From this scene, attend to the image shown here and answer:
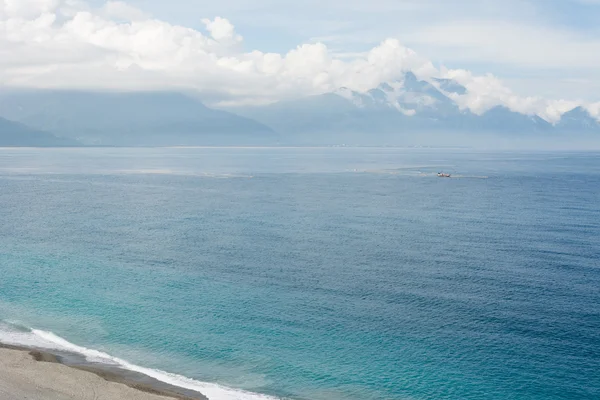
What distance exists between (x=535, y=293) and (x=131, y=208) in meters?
108

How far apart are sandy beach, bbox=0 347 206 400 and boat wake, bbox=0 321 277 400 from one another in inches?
60.9

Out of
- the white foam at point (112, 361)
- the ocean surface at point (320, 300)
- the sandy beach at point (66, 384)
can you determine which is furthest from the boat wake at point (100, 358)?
the sandy beach at point (66, 384)

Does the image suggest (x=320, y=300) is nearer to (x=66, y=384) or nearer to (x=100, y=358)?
(x=100, y=358)

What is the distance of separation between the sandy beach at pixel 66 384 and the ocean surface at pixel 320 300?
3.04m

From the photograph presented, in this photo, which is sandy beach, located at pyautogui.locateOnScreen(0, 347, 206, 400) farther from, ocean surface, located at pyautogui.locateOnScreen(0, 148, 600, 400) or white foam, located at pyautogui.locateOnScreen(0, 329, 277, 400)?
ocean surface, located at pyautogui.locateOnScreen(0, 148, 600, 400)

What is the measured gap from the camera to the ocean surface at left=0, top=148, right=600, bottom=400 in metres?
54.9

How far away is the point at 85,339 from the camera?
64.0 meters

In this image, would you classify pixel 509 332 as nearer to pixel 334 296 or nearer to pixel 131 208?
pixel 334 296

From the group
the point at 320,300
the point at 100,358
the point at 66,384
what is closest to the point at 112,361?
the point at 100,358

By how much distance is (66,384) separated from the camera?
51062 mm

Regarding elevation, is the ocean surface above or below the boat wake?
above

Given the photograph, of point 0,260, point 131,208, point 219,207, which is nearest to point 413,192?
point 219,207

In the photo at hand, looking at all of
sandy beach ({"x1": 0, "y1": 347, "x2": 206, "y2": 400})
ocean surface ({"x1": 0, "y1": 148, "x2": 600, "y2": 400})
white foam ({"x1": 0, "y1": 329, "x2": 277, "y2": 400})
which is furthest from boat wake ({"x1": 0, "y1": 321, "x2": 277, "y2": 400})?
sandy beach ({"x1": 0, "y1": 347, "x2": 206, "y2": 400})

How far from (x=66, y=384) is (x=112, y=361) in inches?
281
